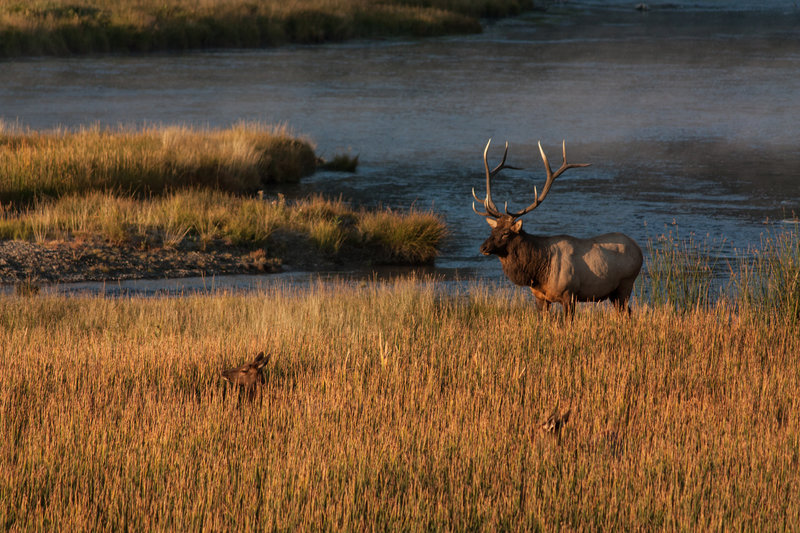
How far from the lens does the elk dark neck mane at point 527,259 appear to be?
8.62m

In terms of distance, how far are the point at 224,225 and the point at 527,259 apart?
719cm

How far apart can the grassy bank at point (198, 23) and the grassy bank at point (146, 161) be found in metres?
23.6

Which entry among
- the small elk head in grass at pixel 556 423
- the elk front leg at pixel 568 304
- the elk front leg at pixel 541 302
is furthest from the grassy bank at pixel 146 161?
the small elk head in grass at pixel 556 423

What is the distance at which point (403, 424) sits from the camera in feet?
20.6

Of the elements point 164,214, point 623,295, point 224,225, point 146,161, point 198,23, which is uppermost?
point 198,23

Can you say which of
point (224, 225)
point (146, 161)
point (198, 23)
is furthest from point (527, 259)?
point (198, 23)

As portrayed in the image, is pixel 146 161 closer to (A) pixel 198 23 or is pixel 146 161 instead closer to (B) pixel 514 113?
(B) pixel 514 113

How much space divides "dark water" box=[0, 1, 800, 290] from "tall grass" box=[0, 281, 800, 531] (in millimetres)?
2211

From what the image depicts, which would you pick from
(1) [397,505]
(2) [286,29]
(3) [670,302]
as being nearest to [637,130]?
(3) [670,302]

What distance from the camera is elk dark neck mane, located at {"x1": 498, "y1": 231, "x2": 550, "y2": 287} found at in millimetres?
8625

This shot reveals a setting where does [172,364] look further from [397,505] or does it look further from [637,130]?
[637,130]

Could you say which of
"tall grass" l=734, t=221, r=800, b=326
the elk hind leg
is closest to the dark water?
"tall grass" l=734, t=221, r=800, b=326

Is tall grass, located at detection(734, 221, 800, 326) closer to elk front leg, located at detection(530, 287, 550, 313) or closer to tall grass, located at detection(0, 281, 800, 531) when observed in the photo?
tall grass, located at detection(0, 281, 800, 531)

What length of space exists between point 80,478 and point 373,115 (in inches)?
937
